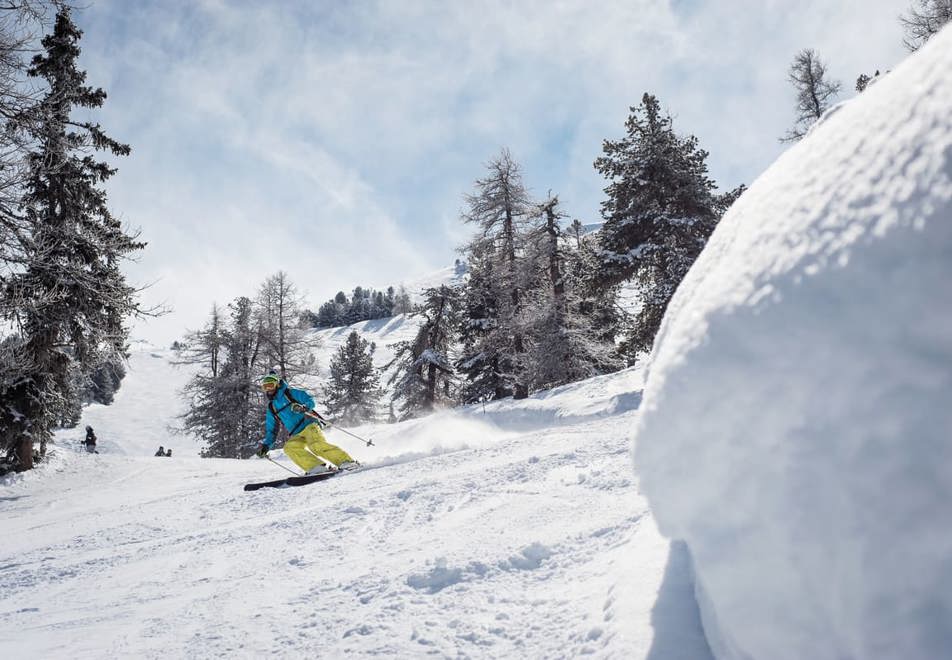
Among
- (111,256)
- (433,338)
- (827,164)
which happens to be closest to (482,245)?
(433,338)

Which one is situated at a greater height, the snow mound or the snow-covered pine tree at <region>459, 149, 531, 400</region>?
the snow-covered pine tree at <region>459, 149, 531, 400</region>

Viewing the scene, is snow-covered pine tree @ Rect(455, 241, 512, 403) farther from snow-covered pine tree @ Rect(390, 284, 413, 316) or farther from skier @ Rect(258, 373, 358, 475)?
snow-covered pine tree @ Rect(390, 284, 413, 316)

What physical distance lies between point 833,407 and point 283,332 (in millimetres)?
29333

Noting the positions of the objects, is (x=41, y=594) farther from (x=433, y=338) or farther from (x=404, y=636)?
(x=433, y=338)

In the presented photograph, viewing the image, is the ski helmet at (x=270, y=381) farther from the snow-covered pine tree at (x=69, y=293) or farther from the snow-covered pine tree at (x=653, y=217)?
the snow-covered pine tree at (x=653, y=217)

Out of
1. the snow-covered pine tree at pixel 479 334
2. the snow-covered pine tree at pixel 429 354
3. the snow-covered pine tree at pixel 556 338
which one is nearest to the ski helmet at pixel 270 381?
the snow-covered pine tree at pixel 556 338

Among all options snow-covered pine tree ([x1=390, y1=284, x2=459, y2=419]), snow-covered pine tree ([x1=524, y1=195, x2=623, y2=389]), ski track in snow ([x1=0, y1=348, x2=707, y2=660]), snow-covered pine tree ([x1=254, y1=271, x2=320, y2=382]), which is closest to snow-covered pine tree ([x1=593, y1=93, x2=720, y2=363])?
snow-covered pine tree ([x1=524, y1=195, x2=623, y2=389])

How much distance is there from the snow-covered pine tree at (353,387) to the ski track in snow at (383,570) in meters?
28.9

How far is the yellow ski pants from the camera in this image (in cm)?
858

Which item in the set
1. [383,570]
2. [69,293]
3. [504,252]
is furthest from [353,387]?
[383,570]

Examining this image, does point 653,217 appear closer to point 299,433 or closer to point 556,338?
point 556,338

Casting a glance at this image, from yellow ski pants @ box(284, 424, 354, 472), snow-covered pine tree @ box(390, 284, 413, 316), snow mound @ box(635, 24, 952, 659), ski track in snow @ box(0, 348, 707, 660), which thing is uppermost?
snow-covered pine tree @ box(390, 284, 413, 316)

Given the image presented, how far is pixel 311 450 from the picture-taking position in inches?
343

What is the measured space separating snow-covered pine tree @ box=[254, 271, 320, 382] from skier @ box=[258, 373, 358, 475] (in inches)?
779
